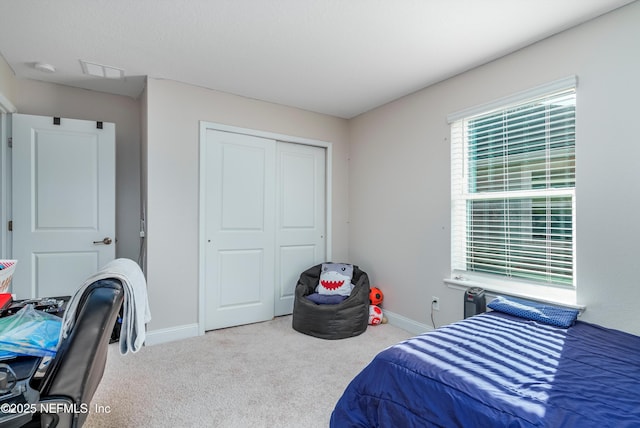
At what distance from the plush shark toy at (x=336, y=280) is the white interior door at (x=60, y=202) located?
2.16m

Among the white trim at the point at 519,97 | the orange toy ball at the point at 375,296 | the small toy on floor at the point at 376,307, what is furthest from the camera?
the orange toy ball at the point at 375,296

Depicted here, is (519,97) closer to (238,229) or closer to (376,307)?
(376,307)

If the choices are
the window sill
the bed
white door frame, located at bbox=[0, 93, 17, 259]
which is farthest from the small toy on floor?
white door frame, located at bbox=[0, 93, 17, 259]

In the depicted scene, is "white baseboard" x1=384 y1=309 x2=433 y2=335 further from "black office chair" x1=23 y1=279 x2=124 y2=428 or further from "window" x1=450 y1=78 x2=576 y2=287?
"black office chair" x1=23 y1=279 x2=124 y2=428

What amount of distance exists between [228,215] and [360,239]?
1645 mm

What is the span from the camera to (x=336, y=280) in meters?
3.56

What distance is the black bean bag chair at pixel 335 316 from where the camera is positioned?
3.04 metres

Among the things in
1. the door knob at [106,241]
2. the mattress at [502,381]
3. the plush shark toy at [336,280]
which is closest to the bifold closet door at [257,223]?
the plush shark toy at [336,280]

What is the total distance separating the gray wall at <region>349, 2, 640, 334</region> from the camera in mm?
1930

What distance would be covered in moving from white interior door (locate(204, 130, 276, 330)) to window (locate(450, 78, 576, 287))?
1981 millimetres

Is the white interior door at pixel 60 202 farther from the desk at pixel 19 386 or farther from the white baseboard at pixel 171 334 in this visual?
the desk at pixel 19 386

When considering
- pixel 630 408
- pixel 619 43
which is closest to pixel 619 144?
pixel 619 43

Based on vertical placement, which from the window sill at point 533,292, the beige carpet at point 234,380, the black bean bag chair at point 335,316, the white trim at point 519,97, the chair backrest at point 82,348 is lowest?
the beige carpet at point 234,380

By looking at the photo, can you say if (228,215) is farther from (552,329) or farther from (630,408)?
(630,408)
